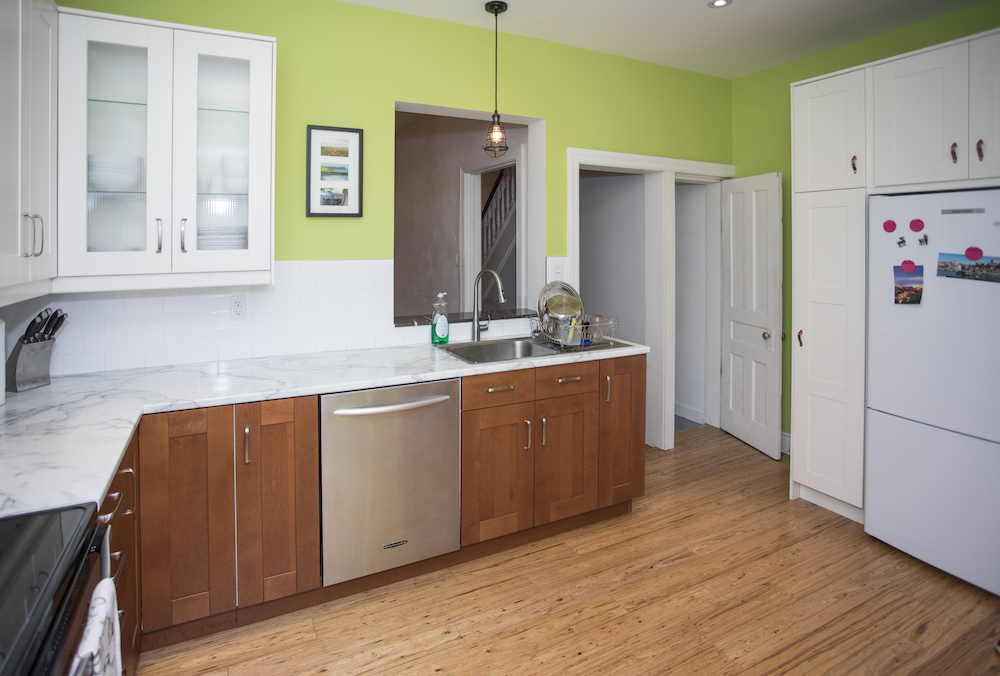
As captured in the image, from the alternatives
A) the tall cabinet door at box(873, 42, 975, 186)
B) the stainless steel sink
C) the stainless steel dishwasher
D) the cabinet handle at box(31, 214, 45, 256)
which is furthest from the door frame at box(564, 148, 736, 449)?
the cabinet handle at box(31, 214, 45, 256)

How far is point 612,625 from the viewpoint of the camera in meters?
2.48

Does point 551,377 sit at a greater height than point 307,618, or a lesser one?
greater

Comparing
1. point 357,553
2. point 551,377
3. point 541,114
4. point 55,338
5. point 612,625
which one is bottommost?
point 612,625

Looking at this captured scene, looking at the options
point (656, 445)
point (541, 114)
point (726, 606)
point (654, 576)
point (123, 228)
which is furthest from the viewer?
point (656, 445)

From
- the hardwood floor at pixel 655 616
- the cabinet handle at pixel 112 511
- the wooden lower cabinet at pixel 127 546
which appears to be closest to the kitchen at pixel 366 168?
the wooden lower cabinet at pixel 127 546

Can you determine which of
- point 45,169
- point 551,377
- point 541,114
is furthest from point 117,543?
point 541,114

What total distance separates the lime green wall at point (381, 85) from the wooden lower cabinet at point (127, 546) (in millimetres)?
1429

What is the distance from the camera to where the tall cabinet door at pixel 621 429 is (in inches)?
129

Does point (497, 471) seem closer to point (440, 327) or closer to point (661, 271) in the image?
point (440, 327)

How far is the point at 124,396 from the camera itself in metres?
2.30

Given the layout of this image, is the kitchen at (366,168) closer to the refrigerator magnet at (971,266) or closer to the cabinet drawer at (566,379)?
the cabinet drawer at (566,379)

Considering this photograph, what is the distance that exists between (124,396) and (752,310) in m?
3.90

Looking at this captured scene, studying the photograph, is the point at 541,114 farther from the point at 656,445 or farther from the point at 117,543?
Answer: the point at 117,543

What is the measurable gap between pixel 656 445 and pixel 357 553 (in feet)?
8.70
